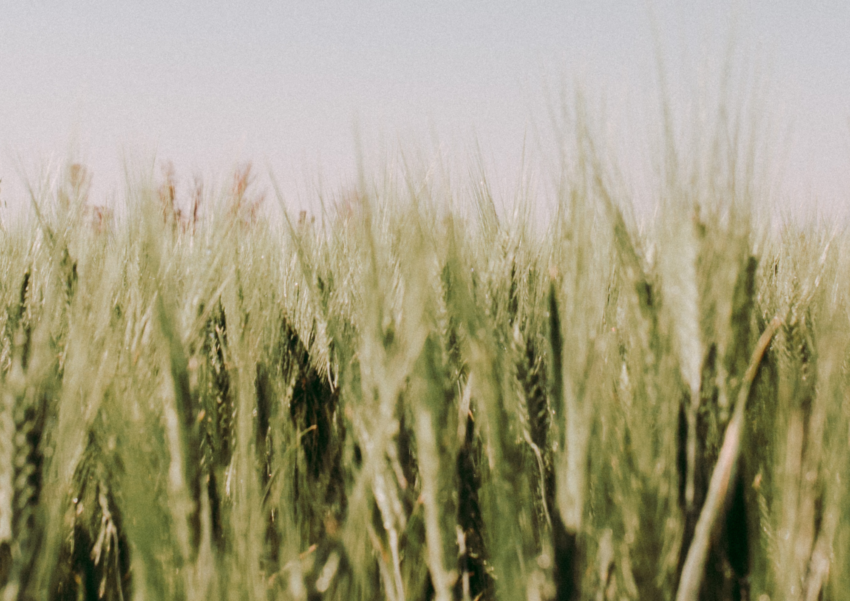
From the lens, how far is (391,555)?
0.80 metres

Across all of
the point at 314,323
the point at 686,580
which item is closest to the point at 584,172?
the point at 686,580

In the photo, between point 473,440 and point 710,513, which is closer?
point 710,513

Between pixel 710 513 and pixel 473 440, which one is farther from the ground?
pixel 473 440

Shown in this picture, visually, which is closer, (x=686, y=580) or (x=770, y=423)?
(x=686, y=580)

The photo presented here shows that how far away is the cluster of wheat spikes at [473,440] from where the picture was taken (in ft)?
2.23

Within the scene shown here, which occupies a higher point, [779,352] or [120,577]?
[779,352]

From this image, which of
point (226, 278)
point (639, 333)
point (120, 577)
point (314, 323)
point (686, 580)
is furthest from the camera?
point (314, 323)

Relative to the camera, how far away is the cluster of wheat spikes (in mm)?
680

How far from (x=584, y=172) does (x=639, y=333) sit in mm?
217

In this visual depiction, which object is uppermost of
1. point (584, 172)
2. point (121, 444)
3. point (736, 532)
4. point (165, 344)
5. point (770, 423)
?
point (584, 172)

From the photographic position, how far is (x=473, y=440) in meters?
1.03

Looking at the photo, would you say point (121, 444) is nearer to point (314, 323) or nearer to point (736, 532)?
point (314, 323)

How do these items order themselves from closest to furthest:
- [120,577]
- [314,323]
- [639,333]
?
1. [639,333]
2. [120,577]
3. [314,323]

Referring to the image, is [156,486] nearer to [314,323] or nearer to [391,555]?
[391,555]
